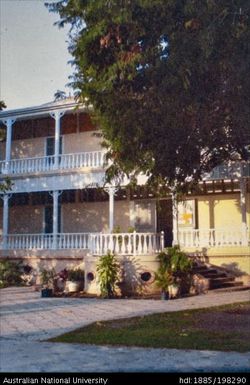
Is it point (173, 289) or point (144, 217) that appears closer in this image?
point (173, 289)

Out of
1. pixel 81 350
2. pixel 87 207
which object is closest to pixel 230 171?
pixel 87 207

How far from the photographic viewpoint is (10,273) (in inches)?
838

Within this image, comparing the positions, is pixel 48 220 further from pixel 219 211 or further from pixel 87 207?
pixel 219 211

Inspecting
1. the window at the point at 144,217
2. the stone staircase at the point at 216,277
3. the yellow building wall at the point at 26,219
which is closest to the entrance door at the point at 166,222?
the window at the point at 144,217

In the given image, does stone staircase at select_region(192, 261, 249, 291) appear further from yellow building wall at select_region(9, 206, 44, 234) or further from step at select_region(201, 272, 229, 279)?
yellow building wall at select_region(9, 206, 44, 234)

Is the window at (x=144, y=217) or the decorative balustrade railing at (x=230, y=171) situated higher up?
the decorative balustrade railing at (x=230, y=171)

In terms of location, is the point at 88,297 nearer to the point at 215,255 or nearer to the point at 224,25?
the point at 215,255

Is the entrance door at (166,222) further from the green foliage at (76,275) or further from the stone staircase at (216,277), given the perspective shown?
the green foliage at (76,275)

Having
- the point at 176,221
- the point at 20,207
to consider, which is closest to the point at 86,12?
the point at 176,221

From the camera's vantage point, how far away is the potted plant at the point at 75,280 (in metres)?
18.4

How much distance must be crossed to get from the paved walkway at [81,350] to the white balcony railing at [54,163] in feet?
28.0

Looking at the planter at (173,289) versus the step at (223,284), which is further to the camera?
the step at (223,284)

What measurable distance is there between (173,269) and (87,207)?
8520 mm
